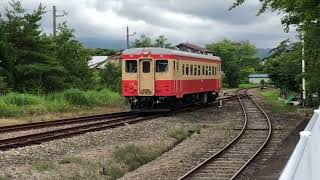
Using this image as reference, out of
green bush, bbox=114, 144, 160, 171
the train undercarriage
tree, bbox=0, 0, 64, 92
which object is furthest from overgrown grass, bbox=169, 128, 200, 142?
tree, bbox=0, 0, 64, 92

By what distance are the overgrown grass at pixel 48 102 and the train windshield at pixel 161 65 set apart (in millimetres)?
4992

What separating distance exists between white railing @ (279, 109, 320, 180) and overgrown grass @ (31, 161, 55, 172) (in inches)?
232

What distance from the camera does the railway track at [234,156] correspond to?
35.7 ft

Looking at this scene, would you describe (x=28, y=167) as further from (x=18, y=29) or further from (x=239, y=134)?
(x=18, y=29)

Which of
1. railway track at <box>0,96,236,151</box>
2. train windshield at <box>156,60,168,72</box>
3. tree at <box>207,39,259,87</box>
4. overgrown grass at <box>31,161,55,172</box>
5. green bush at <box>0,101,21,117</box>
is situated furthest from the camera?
tree at <box>207,39,259,87</box>

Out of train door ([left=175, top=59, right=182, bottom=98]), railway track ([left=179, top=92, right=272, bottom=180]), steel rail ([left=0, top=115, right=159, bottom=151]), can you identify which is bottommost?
railway track ([left=179, top=92, right=272, bottom=180])

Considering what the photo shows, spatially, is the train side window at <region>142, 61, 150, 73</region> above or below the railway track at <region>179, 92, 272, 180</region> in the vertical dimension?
above

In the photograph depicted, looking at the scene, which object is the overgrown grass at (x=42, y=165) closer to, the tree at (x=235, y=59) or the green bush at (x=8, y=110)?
the green bush at (x=8, y=110)

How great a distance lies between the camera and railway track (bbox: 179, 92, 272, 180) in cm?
1088

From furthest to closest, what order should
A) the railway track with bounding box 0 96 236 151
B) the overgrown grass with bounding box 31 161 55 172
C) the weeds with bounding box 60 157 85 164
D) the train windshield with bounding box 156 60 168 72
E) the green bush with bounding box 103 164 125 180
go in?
1. the train windshield with bounding box 156 60 168 72
2. the railway track with bounding box 0 96 236 151
3. the weeds with bounding box 60 157 85 164
4. the green bush with bounding box 103 164 125 180
5. the overgrown grass with bounding box 31 161 55 172

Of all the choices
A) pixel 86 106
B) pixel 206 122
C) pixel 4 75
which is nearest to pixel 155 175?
pixel 206 122

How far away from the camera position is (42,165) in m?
10.8

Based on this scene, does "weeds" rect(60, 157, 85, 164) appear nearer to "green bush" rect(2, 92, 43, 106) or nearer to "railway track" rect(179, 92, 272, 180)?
"railway track" rect(179, 92, 272, 180)

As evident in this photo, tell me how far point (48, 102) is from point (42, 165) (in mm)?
15480
